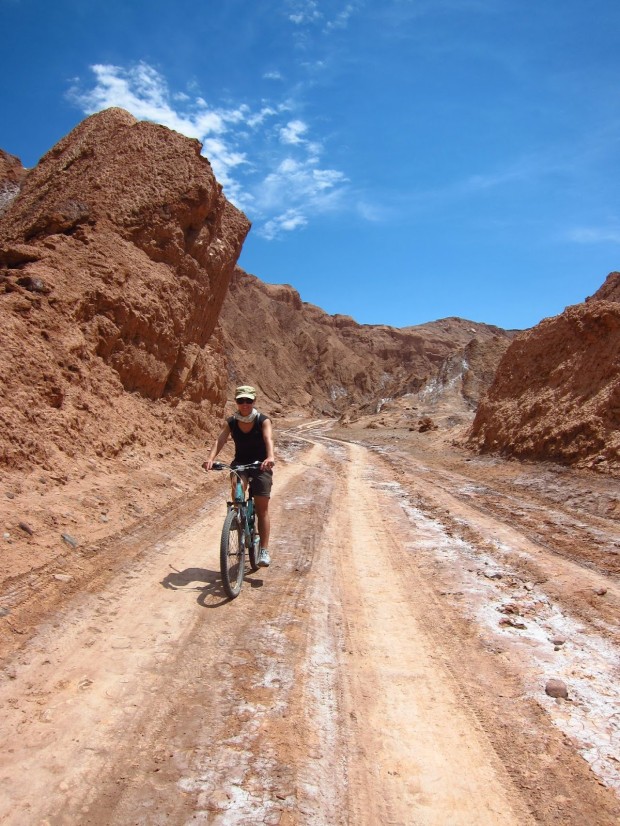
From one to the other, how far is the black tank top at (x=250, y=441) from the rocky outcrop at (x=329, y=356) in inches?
1441

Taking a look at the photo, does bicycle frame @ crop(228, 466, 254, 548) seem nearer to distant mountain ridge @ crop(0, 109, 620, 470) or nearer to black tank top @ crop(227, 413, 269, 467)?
black tank top @ crop(227, 413, 269, 467)

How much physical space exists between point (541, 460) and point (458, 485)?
12.3ft

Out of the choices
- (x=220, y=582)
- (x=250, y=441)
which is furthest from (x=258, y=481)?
(x=220, y=582)

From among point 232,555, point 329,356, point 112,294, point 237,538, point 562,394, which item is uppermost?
point 329,356

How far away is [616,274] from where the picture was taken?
127 feet

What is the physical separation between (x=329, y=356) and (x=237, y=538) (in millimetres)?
84827

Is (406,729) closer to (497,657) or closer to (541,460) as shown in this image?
(497,657)

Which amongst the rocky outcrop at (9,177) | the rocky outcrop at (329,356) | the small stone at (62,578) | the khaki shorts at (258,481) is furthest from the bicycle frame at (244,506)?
the rocky outcrop at (329,356)

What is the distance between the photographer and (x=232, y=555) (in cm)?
511

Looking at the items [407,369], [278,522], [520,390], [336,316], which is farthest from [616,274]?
[336,316]

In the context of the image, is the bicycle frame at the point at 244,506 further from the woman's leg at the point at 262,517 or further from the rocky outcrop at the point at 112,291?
the rocky outcrop at the point at 112,291

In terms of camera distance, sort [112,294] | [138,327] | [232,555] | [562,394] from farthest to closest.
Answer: [562,394] < [138,327] < [112,294] < [232,555]

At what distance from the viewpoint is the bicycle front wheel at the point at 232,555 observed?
15.4 ft

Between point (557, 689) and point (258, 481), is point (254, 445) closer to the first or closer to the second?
point (258, 481)
